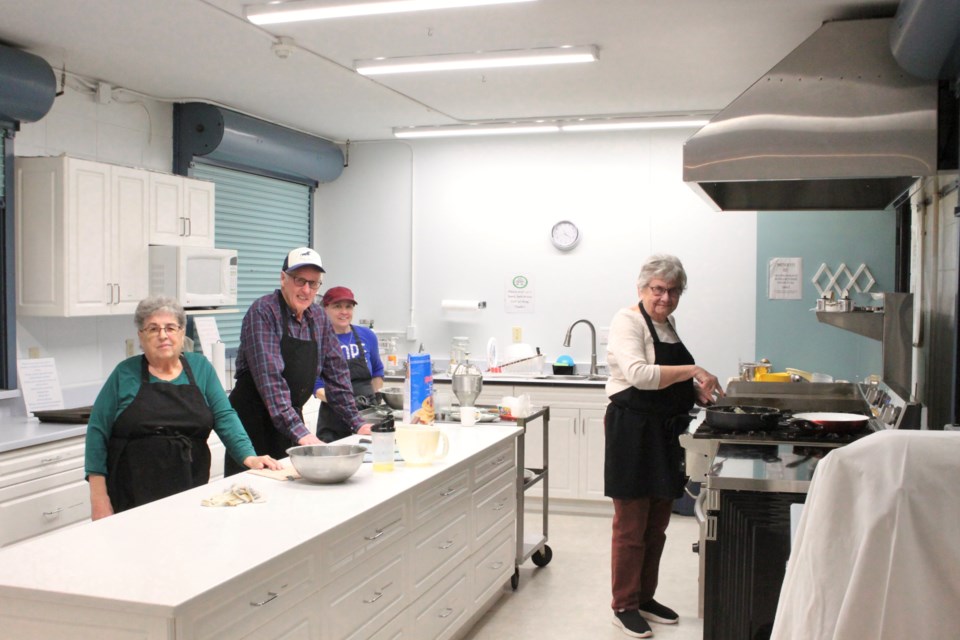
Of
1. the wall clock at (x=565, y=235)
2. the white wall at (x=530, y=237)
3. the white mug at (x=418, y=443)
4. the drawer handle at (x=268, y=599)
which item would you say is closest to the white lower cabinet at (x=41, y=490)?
the white mug at (x=418, y=443)

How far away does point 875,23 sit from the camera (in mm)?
4102

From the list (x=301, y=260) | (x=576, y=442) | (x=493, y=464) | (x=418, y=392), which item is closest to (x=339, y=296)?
(x=418, y=392)

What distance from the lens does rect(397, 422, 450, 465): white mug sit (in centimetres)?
346

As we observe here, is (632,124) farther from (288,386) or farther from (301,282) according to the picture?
(288,386)

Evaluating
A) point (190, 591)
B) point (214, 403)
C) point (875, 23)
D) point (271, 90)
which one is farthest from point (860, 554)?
point (271, 90)

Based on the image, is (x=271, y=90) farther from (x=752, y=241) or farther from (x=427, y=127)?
(x=752, y=241)

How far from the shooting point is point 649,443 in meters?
4.05

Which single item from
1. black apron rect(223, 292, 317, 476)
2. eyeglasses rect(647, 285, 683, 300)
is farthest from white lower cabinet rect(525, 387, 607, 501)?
black apron rect(223, 292, 317, 476)

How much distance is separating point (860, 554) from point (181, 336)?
2649 mm

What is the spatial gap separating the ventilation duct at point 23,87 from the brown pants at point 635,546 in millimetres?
3579

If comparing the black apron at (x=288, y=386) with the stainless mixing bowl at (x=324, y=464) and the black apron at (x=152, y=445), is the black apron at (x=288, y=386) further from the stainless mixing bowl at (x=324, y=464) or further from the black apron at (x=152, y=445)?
the stainless mixing bowl at (x=324, y=464)

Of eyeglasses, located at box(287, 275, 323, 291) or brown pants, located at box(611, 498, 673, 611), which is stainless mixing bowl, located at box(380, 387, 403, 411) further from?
brown pants, located at box(611, 498, 673, 611)

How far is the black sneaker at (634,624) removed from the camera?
4.14 metres

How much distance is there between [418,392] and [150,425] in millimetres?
1288
